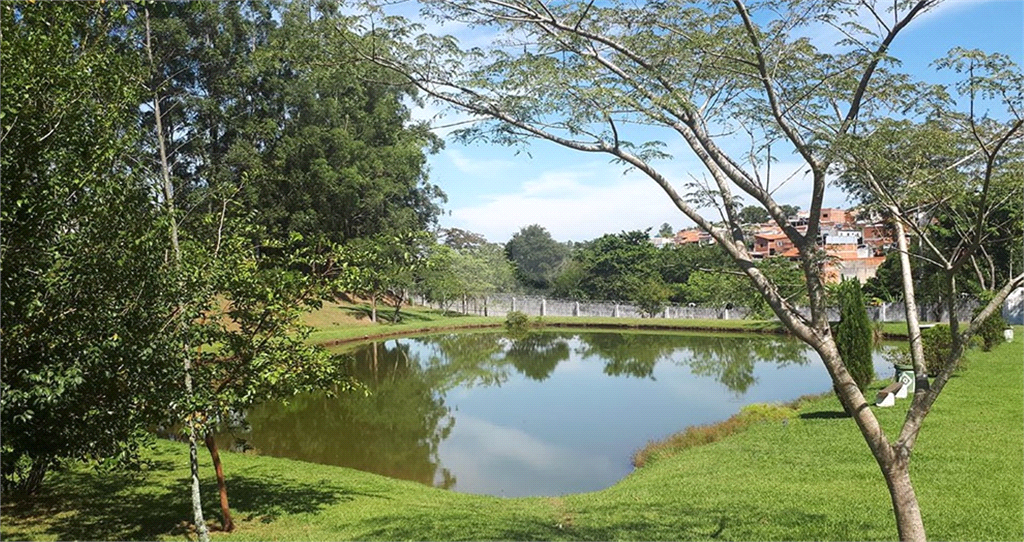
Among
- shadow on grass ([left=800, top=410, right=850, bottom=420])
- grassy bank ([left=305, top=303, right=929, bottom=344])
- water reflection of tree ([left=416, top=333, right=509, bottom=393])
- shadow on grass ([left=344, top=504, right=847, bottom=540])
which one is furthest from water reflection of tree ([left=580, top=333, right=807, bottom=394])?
shadow on grass ([left=344, top=504, right=847, bottom=540])

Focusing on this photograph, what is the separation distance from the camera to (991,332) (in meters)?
16.0

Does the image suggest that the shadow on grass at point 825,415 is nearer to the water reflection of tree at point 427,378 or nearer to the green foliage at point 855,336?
the green foliage at point 855,336

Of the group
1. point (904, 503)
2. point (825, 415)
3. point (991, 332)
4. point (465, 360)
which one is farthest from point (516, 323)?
point (904, 503)

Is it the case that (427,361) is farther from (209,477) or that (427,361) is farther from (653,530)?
(653,530)

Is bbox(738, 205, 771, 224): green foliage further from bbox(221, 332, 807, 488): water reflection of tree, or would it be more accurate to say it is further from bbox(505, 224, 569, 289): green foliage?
bbox(505, 224, 569, 289): green foliage

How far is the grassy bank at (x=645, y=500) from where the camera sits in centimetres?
522

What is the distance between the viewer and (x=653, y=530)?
536cm

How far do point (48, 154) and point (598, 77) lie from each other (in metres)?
3.32

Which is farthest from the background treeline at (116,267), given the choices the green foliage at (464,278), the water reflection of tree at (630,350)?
the green foliage at (464,278)

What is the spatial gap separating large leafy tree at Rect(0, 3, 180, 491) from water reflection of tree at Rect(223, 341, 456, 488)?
545 cm

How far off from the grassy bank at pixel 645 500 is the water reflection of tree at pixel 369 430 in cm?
124

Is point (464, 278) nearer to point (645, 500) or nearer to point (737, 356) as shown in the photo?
point (737, 356)

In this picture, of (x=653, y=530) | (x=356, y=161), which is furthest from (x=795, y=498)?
(x=356, y=161)

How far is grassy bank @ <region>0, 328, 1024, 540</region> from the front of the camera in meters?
5.22
